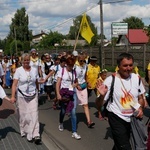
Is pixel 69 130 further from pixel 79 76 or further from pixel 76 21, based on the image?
pixel 76 21

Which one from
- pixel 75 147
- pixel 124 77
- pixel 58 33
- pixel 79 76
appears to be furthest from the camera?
pixel 58 33

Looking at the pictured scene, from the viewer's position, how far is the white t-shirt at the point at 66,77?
7.30 m

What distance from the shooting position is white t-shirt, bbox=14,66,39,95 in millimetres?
6793

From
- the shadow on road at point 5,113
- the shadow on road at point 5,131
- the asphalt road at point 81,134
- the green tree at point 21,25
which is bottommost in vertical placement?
the asphalt road at point 81,134

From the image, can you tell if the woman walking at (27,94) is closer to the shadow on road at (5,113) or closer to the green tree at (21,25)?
the shadow on road at (5,113)

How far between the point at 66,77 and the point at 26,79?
914 millimetres

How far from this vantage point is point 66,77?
24.0 feet

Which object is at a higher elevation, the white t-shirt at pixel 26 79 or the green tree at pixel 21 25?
the green tree at pixel 21 25

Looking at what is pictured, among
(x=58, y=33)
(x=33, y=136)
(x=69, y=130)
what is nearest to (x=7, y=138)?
(x=33, y=136)

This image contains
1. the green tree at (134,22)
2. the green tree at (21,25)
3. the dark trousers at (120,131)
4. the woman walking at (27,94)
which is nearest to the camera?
the dark trousers at (120,131)

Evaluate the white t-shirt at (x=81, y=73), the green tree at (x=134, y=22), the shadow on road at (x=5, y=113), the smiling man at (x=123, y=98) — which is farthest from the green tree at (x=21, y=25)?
the smiling man at (x=123, y=98)

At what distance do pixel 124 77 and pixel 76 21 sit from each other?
362 ft

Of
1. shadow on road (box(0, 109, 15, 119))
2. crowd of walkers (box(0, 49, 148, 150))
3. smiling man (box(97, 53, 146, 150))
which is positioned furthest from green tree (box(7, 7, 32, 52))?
smiling man (box(97, 53, 146, 150))

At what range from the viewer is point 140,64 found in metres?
24.5
